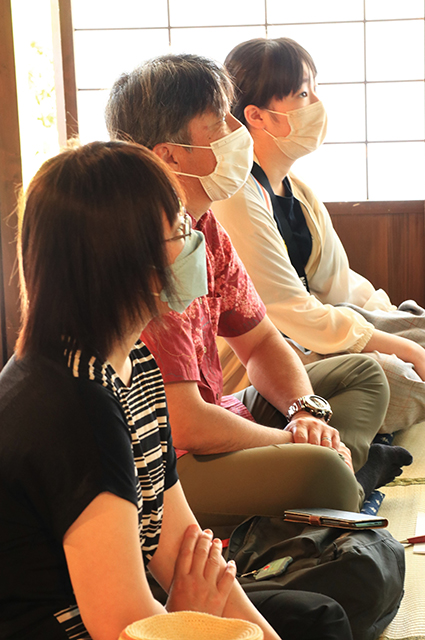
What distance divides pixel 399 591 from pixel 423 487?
0.69 metres

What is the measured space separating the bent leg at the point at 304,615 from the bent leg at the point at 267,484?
1.10 feet

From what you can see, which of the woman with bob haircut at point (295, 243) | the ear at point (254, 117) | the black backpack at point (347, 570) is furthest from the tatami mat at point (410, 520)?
the ear at point (254, 117)

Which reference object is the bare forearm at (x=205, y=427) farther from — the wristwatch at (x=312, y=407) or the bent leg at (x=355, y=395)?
the bent leg at (x=355, y=395)

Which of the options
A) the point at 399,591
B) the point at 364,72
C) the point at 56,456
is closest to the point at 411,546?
the point at 399,591

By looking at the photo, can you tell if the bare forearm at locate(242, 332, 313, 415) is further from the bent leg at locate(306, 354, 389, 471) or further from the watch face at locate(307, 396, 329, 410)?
the bent leg at locate(306, 354, 389, 471)

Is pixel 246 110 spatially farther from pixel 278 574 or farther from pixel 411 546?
pixel 278 574

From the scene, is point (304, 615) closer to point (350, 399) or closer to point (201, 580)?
point (201, 580)


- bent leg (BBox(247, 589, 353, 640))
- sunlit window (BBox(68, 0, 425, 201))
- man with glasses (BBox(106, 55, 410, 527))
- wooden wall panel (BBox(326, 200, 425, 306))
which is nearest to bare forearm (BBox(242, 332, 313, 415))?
man with glasses (BBox(106, 55, 410, 527))

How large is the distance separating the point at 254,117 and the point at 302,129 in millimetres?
171

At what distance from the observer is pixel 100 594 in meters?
0.72

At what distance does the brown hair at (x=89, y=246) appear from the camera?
780mm

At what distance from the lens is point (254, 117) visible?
7.63ft

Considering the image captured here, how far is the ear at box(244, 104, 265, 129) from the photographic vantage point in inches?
90.9

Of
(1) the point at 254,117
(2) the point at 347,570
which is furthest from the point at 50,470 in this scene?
(1) the point at 254,117
